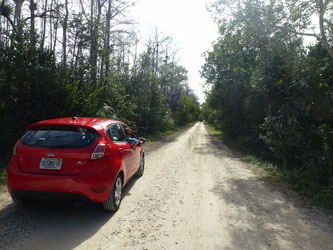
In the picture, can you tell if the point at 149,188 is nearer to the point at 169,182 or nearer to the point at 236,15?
the point at 169,182

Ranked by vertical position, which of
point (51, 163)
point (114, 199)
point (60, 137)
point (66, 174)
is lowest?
point (114, 199)

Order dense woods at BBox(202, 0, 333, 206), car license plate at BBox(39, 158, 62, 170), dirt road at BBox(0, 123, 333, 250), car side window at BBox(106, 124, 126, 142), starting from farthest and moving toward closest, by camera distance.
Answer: dense woods at BBox(202, 0, 333, 206)
car side window at BBox(106, 124, 126, 142)
car license plate at BBox(39, 158, 62, 170)
dirt road at BBox(0, 123, 333, 250)

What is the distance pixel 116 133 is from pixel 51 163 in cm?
155

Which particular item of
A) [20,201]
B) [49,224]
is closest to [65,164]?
[49,224]

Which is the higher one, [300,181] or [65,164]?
[65,164]

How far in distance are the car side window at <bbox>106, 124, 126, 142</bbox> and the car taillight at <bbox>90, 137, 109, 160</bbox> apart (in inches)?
17.4

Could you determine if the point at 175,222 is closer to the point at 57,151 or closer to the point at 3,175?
the point at 57,151

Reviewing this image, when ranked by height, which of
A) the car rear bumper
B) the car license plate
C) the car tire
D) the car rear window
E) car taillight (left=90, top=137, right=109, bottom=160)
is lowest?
the car tire

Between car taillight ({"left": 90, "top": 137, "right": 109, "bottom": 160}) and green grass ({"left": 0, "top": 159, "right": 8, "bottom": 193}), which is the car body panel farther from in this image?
green grass ({"left": 0, "top": 159, "right": 8, "bottom": 193})

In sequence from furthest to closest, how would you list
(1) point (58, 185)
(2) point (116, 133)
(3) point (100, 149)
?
(2) point (116, 133)
(3) point (100, 149)
(1) point (58, 185)

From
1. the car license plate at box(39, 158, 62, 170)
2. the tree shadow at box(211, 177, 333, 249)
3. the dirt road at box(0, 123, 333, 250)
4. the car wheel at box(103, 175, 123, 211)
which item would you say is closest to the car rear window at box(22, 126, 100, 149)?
the car license plate at box(39, 158, 62, 170)

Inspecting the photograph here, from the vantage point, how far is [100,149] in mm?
3963

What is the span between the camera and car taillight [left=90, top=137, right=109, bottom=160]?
386 centimetres

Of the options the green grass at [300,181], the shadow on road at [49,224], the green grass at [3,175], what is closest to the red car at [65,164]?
the shadow on road at [49,224]
